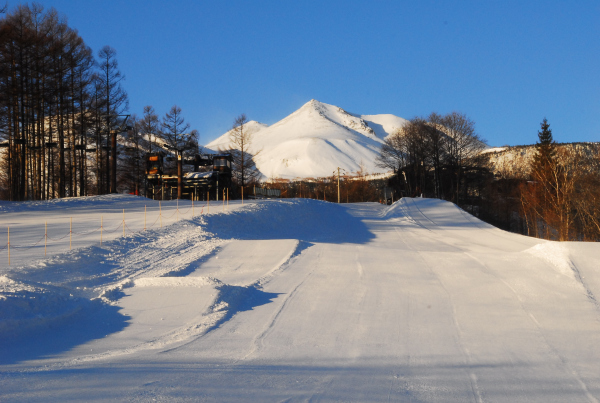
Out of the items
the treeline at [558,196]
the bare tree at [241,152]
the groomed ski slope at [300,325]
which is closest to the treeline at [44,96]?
the bare tree at [241,152]

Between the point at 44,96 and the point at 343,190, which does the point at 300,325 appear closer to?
the point at 44,96

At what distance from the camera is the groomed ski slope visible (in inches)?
204

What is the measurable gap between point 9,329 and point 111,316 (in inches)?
69.8

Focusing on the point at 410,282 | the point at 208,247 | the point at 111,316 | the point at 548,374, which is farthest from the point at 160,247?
the point at 548,374

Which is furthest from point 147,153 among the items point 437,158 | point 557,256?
point 557,256

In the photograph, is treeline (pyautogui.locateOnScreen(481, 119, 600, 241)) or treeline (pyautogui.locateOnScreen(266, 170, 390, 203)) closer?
treeline (pyautogui.locateOnScreen(481, 119, 600, 241))

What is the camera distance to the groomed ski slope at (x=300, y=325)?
17.0ft

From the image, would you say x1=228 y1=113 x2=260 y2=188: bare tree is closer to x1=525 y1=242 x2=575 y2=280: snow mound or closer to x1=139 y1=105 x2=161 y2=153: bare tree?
x1=139 y1=105 x2=161 y2=153: bare tree

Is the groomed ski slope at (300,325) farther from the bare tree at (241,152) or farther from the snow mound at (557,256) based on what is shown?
the bare tree at (241,152)

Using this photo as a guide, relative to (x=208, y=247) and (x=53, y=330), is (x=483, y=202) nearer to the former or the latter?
(x=208, y=247)

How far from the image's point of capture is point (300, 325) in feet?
25.8

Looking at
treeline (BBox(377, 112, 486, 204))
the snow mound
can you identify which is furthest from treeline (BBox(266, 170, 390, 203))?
the snow mound

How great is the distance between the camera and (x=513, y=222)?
191ft

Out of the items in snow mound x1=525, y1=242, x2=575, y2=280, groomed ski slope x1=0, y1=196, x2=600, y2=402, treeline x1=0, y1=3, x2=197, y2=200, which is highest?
treeline x1=0, y1=3, x2=197, y2=200
